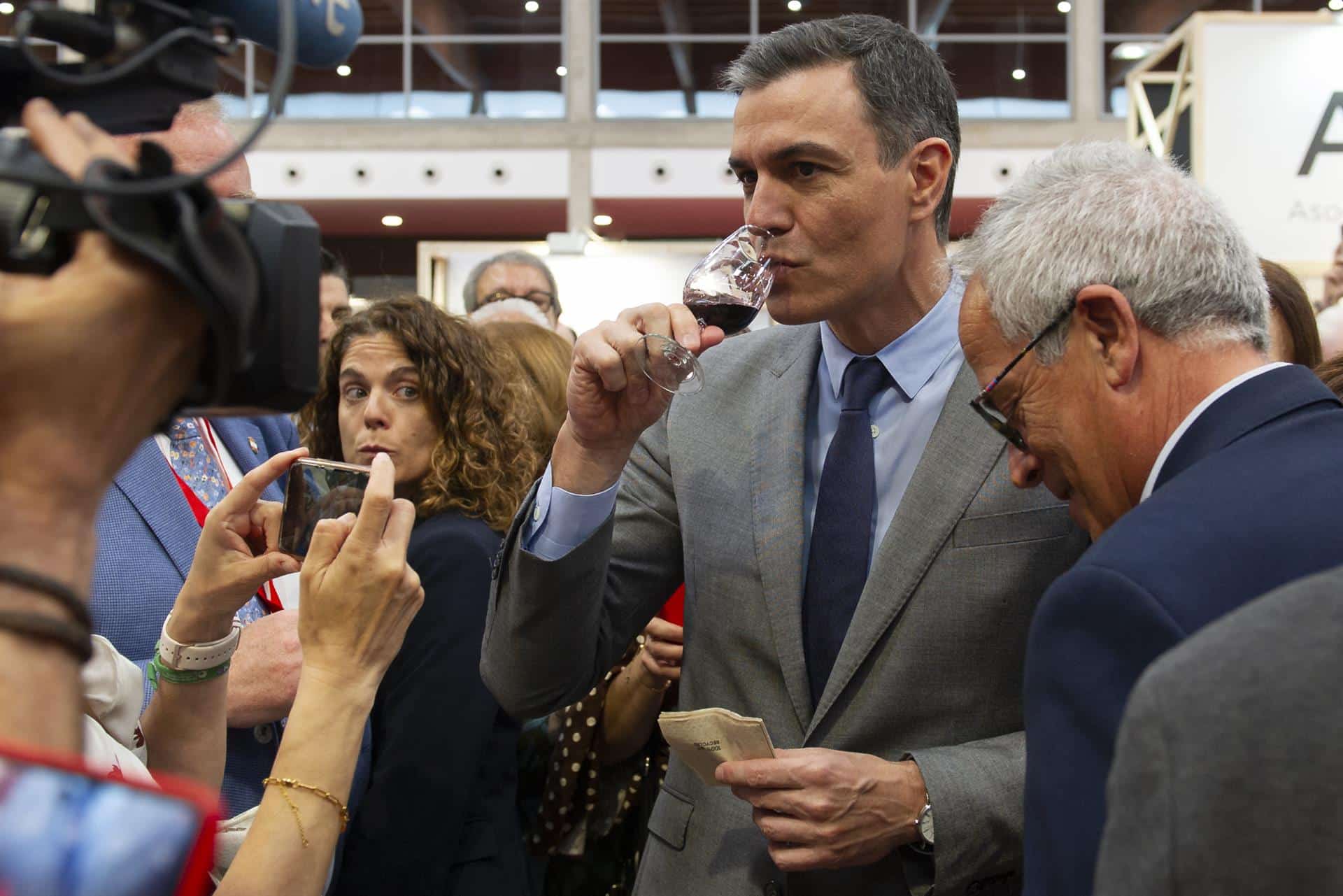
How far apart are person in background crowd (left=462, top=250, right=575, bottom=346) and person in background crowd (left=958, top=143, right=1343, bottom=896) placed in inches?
154

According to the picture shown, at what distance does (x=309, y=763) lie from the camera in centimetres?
158

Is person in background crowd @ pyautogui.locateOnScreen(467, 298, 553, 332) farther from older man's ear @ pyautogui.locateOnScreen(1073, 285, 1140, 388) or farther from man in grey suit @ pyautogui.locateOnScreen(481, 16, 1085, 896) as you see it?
older man's ear @ pyautogui.locateOnScreen(1073, 285, 1140, 388)

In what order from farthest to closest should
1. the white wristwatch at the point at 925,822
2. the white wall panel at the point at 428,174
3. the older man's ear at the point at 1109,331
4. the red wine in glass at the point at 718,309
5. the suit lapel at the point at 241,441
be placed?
the white wall panel at the point at 428,174, the suit lapel at the point at 241,441, the red wine in glass at the point at 718,309, the white wristwatch at the point at 925,822, the older man's ear at the point at 1109,331

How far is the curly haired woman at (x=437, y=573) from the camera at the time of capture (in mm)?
2268

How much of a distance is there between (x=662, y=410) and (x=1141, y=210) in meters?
0.71

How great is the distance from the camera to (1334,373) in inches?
86.4

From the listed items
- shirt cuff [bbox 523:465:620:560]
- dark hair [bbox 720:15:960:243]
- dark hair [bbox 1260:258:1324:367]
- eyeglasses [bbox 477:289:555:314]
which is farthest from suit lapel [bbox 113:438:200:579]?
eyeglasses [bbox 477:289:555:314]

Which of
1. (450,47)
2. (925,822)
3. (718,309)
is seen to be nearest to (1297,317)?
(718,309)

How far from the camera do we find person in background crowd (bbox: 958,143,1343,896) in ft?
3.45

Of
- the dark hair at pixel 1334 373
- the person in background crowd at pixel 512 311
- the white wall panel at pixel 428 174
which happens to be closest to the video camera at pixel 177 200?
the dark hair at pixel 1334 373

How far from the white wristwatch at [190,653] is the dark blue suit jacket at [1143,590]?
107 cm

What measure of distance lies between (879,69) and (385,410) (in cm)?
141

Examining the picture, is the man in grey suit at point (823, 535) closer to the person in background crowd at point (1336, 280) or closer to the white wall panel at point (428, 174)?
the person in background crowd at point (1336, 280)

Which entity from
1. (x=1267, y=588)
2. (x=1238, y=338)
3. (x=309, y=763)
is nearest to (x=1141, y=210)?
(x=1238, y=338)
